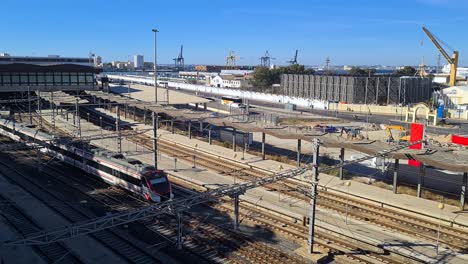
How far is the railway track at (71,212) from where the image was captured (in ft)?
Answer: 58.0

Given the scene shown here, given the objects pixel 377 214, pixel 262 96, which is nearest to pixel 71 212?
pixel 377 214

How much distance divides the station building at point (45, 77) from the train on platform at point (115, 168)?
89.4 ft

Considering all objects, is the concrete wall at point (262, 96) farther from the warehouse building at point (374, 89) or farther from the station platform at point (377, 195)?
the station platform at point (377, 195)

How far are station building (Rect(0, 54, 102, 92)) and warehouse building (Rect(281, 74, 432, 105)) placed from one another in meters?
47.5

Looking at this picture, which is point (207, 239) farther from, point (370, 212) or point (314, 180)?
point (370, 212)

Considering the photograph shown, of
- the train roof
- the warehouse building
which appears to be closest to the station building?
the train roof

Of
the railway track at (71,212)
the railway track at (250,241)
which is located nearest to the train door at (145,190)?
the railway track at (250,241)

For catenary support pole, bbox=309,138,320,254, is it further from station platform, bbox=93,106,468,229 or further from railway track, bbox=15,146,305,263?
station platform, bbox=93,106,468,229

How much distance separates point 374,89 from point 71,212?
7224cm

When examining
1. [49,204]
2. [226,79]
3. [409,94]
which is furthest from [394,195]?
[226,79]

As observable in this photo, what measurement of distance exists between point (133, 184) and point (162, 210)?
9694 millimetres

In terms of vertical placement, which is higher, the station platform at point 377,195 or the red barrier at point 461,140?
the red barrier at point 461,140

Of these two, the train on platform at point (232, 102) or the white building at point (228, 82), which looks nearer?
the train on platform at point (232, 102)

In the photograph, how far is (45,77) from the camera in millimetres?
62031
